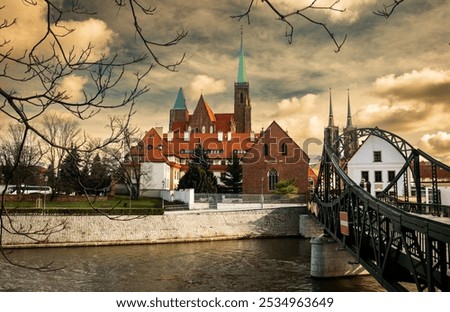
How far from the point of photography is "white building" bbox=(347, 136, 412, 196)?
18656 mm

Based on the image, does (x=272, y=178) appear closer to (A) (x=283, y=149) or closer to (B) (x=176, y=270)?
(A) (x=283, y=149)

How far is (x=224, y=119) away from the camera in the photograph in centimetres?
3130

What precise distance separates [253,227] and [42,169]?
56.4 feet

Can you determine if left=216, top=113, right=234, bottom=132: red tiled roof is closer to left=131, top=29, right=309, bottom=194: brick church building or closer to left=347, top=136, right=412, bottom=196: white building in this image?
left=131, top=29, right=309, bottom=194: brick church building

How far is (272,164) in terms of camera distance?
26.5 metres

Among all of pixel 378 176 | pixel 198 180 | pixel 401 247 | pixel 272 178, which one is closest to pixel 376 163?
pixel 378 176

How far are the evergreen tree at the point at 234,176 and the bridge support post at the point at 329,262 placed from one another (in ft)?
54.3

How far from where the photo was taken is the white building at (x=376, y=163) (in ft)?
61.2

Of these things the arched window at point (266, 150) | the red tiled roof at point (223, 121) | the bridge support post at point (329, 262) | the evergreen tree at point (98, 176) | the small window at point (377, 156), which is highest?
the red tiled roof at point (223, 121)

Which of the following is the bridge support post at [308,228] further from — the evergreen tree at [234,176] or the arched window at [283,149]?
the evergreen tree at [234,176]

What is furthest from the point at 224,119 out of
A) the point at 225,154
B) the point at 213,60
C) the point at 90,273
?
the point at 213,60

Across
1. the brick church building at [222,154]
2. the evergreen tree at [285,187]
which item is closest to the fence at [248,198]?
the evergreen tree at [285,187]

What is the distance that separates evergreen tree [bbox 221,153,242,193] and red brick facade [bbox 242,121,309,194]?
78 cm
